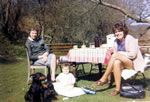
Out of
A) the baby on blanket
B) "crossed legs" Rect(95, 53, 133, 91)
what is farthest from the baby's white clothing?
"crossed legs" Rect(95, 53, 133, 91)

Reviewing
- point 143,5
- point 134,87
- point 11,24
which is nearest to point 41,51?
point 134,87

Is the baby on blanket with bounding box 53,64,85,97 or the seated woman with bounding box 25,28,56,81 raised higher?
the seated woman with bounding box 25,28,56,81

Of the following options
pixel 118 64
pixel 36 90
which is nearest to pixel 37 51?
pixel 36 90

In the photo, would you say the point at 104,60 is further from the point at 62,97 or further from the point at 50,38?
the point at 50,38

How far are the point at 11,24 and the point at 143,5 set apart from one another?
11195 mm

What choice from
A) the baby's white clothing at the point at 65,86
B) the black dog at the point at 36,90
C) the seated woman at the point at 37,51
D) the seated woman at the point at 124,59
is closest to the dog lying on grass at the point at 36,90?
the black dog at the point at 36,90

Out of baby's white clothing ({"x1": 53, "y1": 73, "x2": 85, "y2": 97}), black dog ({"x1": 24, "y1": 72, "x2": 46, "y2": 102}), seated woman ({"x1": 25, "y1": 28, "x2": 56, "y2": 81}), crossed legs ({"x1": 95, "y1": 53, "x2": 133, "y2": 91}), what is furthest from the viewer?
seated woman ({"x1": 25, "y1": 28, "x2": 56, "y2": 81})

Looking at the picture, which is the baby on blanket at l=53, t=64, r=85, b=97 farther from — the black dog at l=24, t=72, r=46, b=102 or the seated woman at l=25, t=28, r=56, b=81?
the black dog at l=24, t=72, r=46, b=102

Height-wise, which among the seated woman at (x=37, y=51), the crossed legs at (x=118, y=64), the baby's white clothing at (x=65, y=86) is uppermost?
the seated woman at (x=37, y=51)

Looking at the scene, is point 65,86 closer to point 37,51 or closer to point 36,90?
point 36,90

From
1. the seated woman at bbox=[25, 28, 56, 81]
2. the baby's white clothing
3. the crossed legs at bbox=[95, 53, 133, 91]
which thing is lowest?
the baby's white clothing

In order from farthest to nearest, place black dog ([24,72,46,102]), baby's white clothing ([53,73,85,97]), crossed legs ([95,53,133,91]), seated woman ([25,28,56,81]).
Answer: seated woman ([25,28,56,81]) < baby's white clothing ([53,73,85,97]) < crossed legs ([95,53,133,91]) < black dog ([24,72,46,102])

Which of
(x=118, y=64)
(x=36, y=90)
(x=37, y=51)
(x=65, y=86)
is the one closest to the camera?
(x=36, y=90)

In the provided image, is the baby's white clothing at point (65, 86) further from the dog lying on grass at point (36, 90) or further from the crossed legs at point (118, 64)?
the crossed legs at point (118, 64)
